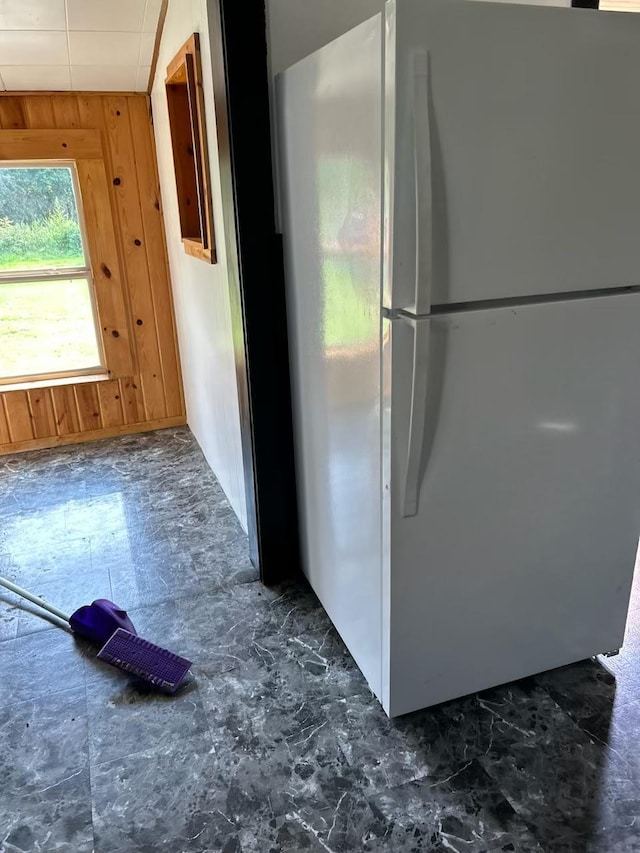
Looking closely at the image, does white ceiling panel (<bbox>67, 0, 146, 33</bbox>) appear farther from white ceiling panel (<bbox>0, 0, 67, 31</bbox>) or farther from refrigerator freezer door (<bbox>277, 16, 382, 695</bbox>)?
refrigerator freezer door (<bbox>277, 16, 382, 695</bbox>)

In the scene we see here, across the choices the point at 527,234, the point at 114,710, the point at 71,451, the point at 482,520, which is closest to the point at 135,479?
the point at 71,451

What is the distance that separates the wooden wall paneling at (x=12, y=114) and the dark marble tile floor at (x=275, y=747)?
2.27 meters

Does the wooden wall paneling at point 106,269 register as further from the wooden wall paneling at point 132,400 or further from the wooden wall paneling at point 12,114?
the wooden wall paneling at point 12,114

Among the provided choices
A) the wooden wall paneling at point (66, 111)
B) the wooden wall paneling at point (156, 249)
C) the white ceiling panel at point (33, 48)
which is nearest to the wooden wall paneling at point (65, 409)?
the wooden wall paneling at point (156, 249)

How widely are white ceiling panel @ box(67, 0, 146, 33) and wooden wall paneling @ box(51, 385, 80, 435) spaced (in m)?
1.85

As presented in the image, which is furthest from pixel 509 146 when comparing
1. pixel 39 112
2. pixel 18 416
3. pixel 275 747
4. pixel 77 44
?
pixel 18 416

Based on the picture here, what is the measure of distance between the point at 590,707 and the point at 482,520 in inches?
25.9

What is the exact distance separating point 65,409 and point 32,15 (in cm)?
198

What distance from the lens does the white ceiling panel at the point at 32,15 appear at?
2.37m

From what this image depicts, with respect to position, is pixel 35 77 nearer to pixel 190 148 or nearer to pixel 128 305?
pixel 190 148

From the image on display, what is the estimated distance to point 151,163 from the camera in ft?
11.4

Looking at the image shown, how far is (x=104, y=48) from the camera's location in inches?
111

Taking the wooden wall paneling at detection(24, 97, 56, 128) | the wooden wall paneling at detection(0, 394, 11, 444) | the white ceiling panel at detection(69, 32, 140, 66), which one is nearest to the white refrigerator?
the white ceiling panel at detection(69, 32, 140, 66)

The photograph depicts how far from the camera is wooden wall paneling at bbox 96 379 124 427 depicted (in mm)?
3771
